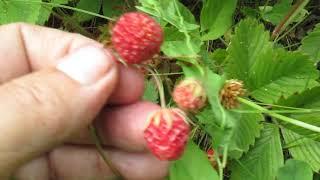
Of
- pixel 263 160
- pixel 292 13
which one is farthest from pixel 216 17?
pixel 263 160

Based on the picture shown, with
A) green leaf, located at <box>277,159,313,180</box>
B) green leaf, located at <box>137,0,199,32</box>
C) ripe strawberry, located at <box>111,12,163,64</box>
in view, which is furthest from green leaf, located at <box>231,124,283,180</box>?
ripe strawberry, located at <box>111,12,163,64</box>

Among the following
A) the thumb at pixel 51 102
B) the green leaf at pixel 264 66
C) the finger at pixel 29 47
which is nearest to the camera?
the thumb at pixel 51 102

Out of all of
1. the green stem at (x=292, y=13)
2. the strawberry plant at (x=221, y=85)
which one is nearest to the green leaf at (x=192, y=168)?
the strawberry plant at (x=221, y=85)

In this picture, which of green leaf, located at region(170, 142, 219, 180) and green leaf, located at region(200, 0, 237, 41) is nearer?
green leaf, located at region(170, 142, 219, 180)

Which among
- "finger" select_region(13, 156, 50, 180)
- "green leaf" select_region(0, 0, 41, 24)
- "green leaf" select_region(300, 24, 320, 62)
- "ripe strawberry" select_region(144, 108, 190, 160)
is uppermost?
"green leaf" select_region(300, 24, 320, 62)

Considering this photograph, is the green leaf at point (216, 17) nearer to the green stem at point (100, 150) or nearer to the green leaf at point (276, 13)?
the green leaf at point (276, 13)

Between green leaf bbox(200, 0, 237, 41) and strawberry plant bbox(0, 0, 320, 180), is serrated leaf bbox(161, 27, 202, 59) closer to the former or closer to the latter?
strawberry plant bbox(0, 0, 320, 180)

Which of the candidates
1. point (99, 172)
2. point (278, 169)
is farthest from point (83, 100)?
point (278, 169)
